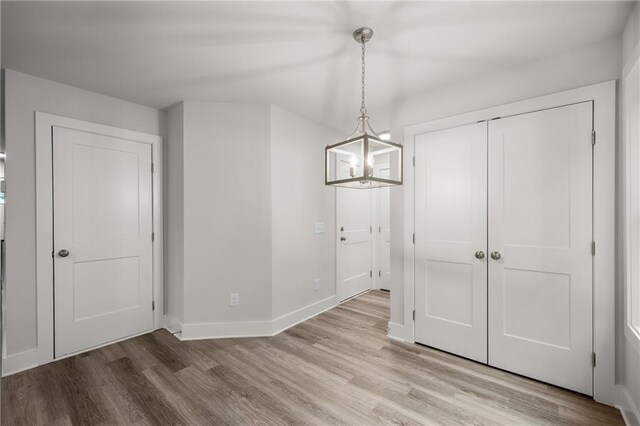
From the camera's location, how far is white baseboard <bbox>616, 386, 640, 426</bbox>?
178cm

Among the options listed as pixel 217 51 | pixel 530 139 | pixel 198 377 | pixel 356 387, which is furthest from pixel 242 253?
pixel 530 139

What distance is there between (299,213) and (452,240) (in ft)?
5.64

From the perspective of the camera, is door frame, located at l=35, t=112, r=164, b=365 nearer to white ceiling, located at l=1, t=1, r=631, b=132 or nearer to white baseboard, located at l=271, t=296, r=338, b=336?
white ceiling, located at l=1, t=1, r=631, b=132

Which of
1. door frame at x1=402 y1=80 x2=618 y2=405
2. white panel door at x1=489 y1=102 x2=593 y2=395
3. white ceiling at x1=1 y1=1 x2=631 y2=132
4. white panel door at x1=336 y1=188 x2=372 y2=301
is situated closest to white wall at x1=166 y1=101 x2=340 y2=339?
white ceiling at x1=1 y1=1 x2=631 y2=132

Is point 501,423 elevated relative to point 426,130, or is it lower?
lower

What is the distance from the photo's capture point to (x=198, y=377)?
7.73ft

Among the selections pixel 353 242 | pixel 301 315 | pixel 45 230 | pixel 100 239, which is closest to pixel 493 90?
pixel 353 242

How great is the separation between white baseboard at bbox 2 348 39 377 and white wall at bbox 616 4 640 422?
14.4 ft

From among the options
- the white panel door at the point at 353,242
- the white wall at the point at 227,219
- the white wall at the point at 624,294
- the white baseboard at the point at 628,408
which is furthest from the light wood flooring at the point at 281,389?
the white panel door at the point at 353,242

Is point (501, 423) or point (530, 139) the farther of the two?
point (530, 139)

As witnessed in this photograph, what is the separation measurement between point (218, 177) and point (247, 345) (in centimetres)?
175

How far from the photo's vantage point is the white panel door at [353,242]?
423cm

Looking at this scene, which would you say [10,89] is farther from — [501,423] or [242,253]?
[501,423]

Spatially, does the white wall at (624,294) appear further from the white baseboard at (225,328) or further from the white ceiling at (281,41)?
the white baseboard at (225,328)
